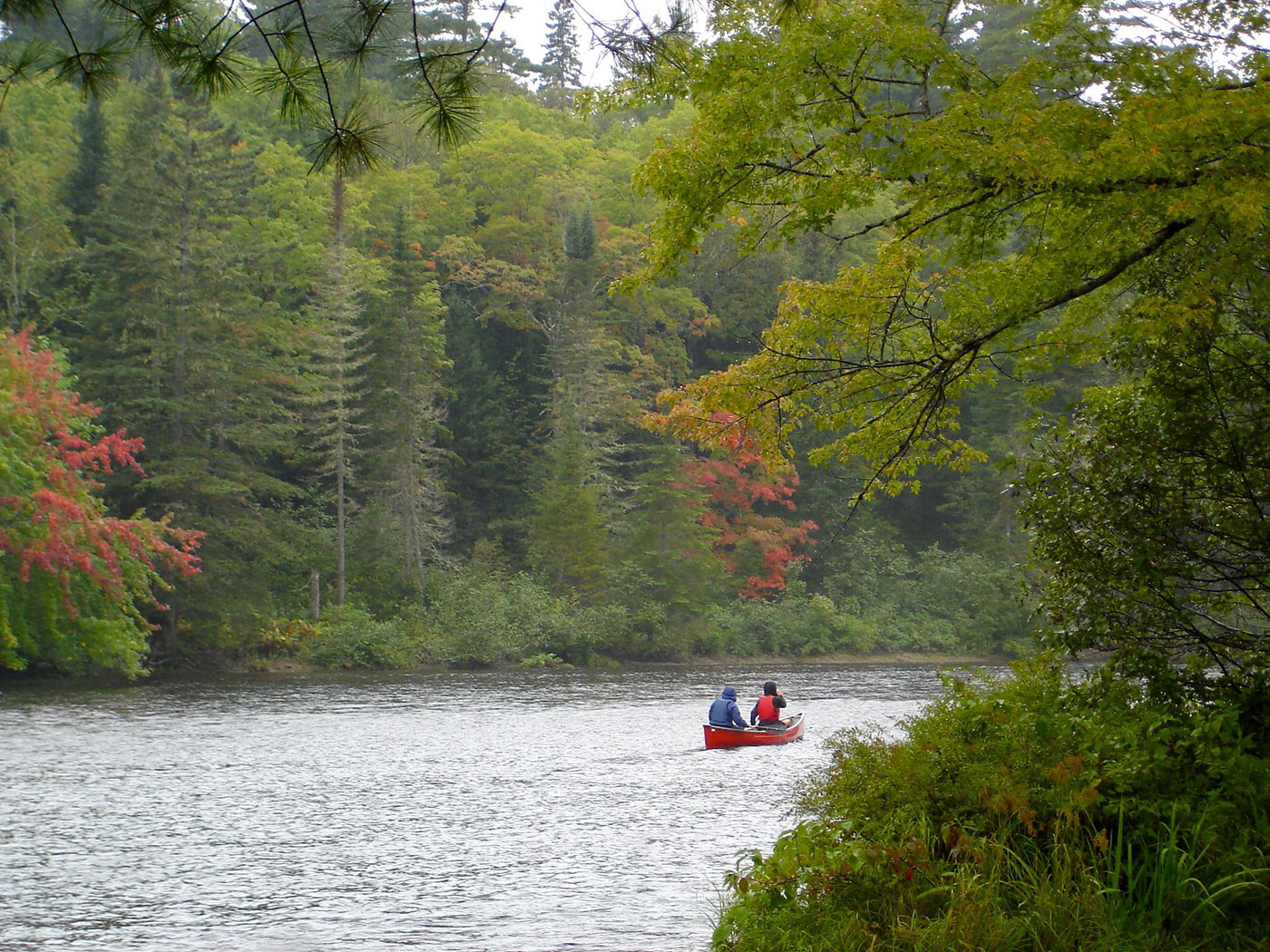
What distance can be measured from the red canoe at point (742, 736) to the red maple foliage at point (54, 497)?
48.4ft

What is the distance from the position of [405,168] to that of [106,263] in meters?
21.1

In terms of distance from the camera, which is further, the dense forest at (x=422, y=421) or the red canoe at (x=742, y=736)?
the dense forest at (x=422, y=421)

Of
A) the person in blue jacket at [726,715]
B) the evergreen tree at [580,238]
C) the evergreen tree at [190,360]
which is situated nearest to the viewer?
the person in blue jacket at [726,715]

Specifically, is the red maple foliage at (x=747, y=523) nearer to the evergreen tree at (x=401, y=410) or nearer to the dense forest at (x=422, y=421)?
the dense forest at (x=422, y=421)

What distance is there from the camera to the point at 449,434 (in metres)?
46.6

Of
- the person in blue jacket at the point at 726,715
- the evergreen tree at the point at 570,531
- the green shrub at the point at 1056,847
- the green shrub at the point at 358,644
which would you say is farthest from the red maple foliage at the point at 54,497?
the green shrub at the point at 1056,847

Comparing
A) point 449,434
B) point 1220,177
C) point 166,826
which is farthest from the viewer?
point 449,434

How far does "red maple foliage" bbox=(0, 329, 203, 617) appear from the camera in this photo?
27.2 meters

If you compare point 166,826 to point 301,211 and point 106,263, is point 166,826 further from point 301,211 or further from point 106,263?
point 301,211

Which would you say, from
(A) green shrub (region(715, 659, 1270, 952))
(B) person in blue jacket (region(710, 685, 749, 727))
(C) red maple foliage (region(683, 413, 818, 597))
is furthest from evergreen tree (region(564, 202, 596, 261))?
(A) green shrub (region(715, 659, 1270, 952))

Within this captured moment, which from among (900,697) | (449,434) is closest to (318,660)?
(449,434)

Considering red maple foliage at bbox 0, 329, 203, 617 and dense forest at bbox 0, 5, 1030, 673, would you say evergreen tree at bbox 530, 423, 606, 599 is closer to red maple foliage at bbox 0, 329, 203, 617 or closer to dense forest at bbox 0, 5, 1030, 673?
dense forest at bbox 0, 5, 1030, 673

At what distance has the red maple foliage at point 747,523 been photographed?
50.3 metres

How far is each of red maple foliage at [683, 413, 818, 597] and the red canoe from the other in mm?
26131
